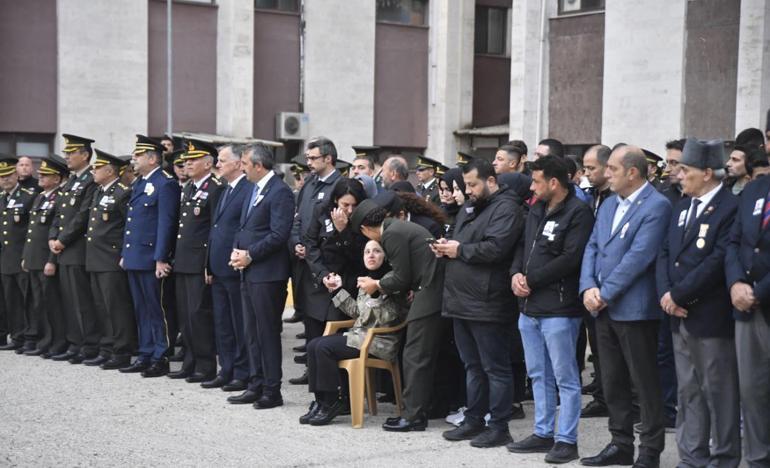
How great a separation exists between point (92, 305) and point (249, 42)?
570 inches

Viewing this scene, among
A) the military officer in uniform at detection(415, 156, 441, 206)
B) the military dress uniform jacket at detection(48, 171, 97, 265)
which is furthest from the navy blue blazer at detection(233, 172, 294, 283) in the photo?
the military officer in uniform at detection(415, 156, 441, 206)

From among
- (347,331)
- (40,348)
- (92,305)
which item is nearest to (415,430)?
(347,331)

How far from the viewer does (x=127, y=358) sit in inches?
444

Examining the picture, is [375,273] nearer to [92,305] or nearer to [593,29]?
[92,305]

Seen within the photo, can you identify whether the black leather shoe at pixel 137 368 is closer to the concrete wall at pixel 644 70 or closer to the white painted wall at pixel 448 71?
the concrete wall at pixel 644 70

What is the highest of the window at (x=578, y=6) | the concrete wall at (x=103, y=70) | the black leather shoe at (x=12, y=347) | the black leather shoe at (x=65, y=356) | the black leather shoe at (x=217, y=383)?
the window at (x=578, y=6)

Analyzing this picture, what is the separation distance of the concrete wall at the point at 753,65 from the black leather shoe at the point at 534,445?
40.6 feet

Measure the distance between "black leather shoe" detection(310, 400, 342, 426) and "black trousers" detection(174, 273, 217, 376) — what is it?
2.22 m

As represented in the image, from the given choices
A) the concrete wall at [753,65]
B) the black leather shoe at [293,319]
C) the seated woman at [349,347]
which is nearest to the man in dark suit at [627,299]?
the seated woman at [349,347]

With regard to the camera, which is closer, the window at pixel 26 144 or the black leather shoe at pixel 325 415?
the black leather shoe at pixel 325 415

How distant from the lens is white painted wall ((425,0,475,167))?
93.2 ft

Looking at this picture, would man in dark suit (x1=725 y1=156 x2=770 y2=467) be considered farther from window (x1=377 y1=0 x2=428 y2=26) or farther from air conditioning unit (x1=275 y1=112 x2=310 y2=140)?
window (x1=377 y1=0 x2=428 y2=26)

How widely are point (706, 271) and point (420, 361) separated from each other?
2539 millimetres

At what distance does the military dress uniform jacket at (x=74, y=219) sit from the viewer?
11500mm
